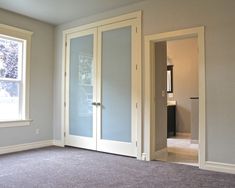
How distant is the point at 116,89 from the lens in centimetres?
459

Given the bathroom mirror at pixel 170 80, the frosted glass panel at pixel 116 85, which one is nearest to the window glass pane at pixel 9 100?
the frosted glass panel at pixel 116 85

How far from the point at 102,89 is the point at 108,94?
182 mm

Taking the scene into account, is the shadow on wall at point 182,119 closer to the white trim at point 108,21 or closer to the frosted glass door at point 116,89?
the frosted glass door at point 116,89

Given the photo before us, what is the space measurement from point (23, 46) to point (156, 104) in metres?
3.02

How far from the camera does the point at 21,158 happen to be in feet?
13.9

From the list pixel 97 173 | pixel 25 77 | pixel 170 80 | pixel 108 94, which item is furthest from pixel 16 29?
pixel 170 80

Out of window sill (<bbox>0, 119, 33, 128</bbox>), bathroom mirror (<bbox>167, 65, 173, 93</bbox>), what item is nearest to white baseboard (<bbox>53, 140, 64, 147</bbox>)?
window sill (<bbox>0, 119, 33, 128</bbox>)

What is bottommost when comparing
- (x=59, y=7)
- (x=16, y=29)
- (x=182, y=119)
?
(x=182, y=119)

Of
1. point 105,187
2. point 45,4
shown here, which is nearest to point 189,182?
point 105,187

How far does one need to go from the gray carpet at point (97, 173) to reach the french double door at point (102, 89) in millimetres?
489

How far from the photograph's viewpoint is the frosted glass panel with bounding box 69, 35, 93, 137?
5.03m

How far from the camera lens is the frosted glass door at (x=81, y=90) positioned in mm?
4988

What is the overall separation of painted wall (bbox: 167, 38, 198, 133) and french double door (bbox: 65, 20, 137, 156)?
11.2 feet

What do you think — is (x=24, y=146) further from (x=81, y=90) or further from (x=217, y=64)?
(x=217, y=64)
